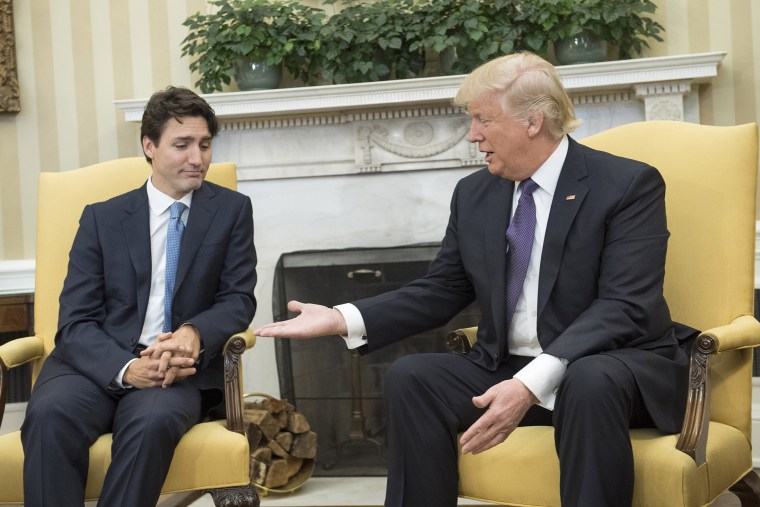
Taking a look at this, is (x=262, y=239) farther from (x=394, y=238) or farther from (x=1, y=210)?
(x=1, y=210)

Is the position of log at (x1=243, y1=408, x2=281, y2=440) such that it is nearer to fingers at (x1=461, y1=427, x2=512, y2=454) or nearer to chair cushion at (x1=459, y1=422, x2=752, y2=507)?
chair cushion at (x1=459, y1=422, x2=752, y2=507)

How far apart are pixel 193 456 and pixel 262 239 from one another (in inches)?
76.0

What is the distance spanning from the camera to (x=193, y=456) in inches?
91.6

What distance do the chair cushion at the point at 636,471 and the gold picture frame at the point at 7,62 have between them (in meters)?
3.01

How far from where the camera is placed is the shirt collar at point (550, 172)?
235 cm

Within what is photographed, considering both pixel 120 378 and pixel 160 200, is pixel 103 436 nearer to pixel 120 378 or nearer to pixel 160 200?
pixel 120 378

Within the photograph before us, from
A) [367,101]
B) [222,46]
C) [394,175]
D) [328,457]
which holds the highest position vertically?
[222,46]

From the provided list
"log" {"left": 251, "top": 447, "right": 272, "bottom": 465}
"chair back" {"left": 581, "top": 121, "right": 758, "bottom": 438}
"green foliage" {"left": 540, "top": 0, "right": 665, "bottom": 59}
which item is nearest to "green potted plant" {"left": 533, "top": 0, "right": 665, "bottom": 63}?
"green foliage" {"left": 540, "top": 0, "right": 665, "bottom": 59}

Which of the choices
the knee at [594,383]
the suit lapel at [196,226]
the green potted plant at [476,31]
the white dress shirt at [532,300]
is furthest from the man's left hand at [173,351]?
the green potted plant at [476,31]

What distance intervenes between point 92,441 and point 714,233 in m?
1.61

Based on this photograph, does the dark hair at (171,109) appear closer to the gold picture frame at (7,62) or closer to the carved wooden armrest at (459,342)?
the carved wooden armrest at (459,342)

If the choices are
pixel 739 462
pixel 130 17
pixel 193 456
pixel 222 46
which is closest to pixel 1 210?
pixel 130 17

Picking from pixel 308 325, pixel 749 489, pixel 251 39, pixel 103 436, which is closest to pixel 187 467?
pixel 103 436

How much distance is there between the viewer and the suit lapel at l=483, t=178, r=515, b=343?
229 cm
